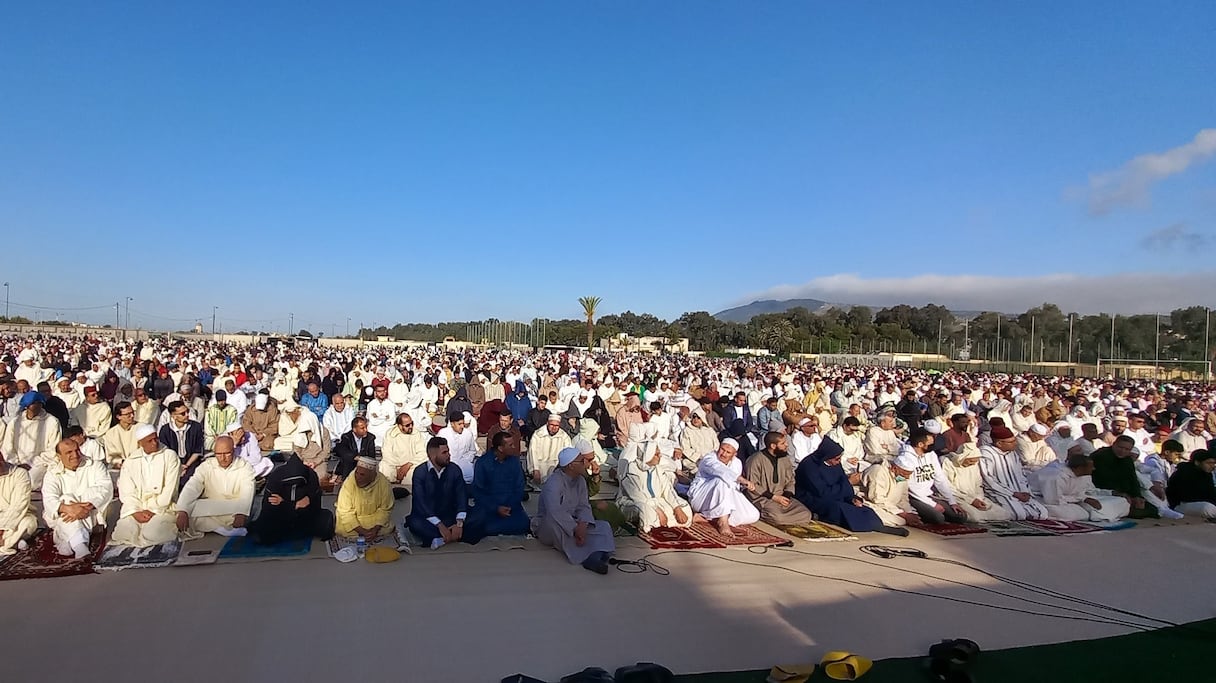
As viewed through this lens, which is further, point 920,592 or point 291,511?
point 291,511

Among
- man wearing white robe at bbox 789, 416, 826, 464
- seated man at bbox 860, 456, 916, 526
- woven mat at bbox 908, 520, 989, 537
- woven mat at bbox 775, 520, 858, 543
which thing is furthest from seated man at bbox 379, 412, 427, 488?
woven mat at bbox 908, 520, 989, 537

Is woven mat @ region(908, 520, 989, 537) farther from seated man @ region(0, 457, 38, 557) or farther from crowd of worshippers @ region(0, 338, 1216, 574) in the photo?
seated man @ region(0, 457, 38, 557)

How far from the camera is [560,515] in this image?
236 inches

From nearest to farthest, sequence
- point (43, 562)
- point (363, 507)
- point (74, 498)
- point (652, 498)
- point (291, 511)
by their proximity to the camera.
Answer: point (43, 562) → point (74, 498) → point (291, 511) → point (363, 507) → point (652, 498)

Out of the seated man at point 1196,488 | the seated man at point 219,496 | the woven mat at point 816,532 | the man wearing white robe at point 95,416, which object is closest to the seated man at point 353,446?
the seated man at point 219,496

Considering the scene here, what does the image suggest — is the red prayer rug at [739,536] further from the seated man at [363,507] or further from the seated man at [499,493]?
the seated man at [363,507]

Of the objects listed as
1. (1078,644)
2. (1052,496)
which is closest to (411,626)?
(1078,644)

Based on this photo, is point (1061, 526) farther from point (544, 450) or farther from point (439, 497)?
point (439, 497)

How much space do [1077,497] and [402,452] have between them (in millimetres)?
7251

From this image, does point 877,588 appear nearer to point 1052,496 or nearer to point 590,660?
point 590,660

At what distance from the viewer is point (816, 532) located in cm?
681

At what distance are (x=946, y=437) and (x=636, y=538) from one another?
15.8 feet

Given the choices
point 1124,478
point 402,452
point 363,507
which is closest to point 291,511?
point 363,507

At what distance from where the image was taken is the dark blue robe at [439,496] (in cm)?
626
